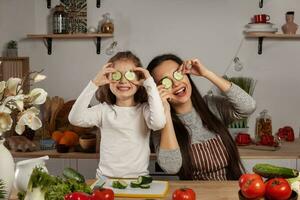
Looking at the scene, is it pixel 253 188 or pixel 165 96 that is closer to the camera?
pixel 253 188

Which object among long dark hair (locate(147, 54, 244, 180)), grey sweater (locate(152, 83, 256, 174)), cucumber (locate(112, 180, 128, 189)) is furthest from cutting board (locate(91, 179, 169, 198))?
long dark hair (locate(147, 54, 244, 180))

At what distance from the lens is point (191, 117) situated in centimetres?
212

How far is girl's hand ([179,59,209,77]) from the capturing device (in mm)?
2115

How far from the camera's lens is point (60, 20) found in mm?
3342

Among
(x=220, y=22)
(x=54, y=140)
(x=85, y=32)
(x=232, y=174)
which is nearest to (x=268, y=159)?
(x=232, y=174)

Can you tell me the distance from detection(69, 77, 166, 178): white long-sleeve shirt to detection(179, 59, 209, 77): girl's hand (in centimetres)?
22

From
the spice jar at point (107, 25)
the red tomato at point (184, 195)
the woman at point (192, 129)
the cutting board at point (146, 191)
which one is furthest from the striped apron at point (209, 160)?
the spice jar at point (107, 25)

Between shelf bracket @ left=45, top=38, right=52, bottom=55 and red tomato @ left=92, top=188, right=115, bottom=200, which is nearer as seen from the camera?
red tomato @ left=92, top=188, right=115, bottom=200

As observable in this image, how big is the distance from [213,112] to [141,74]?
46cm

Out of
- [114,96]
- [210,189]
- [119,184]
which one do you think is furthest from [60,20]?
[210,189]

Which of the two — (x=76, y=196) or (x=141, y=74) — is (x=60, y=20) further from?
(x=76, y=196)

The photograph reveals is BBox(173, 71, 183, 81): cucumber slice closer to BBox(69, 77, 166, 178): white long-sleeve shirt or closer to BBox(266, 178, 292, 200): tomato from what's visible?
BBox(69, 77, 166, 178): white long-sleeve shirt

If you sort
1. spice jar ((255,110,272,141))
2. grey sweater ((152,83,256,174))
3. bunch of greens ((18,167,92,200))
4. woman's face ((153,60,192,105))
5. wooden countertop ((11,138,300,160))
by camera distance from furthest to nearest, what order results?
1. spice jar ((255,110,272,141))
2. wooden countertop ((11,138,300,160))
3. woman's face ((153,60,192,105))
4. grey sweater ((152,83,256,174))
5. bunch of greens ((18,167,92,200))

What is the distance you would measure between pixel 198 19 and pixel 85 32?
83 cm
